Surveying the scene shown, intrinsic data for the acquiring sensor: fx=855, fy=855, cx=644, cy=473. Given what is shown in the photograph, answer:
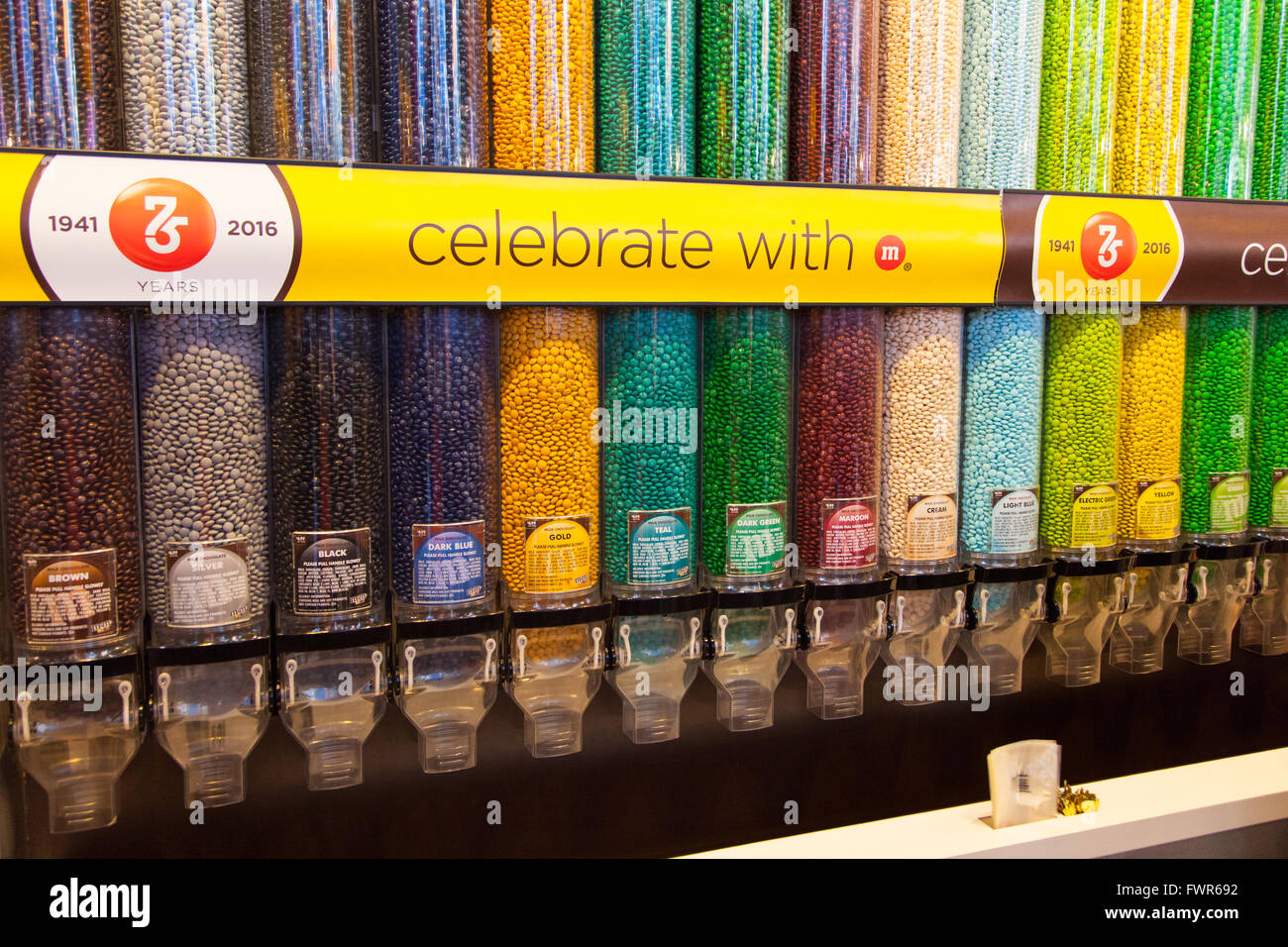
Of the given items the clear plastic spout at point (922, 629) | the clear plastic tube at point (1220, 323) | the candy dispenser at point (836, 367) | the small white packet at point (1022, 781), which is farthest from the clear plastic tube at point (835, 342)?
the clear plastic tube at point (1220, 323)

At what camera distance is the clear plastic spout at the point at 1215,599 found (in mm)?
1552

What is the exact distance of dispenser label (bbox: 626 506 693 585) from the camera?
1205mm

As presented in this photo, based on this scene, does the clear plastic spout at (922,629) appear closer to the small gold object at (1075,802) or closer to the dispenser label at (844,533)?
the dispenser label at (844,533)

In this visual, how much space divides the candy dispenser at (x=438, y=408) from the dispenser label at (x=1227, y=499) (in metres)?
1.28

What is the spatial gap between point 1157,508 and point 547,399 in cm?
108

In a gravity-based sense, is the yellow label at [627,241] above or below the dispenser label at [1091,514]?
above

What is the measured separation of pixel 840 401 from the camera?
4.20 feet

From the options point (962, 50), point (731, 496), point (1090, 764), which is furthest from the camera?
point (1090, 764)

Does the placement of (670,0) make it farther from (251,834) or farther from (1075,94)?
(251,834)

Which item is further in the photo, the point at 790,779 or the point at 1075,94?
the point at 790,779

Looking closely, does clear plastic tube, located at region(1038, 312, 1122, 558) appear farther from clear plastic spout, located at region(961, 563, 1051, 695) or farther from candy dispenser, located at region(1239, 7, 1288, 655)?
candy dispenser, located at region(1239, 7, 1288, 655)

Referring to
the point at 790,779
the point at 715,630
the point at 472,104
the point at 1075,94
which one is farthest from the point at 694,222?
the point at 790,779

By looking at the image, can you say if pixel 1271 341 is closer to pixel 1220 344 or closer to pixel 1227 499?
pixel 1220 344
